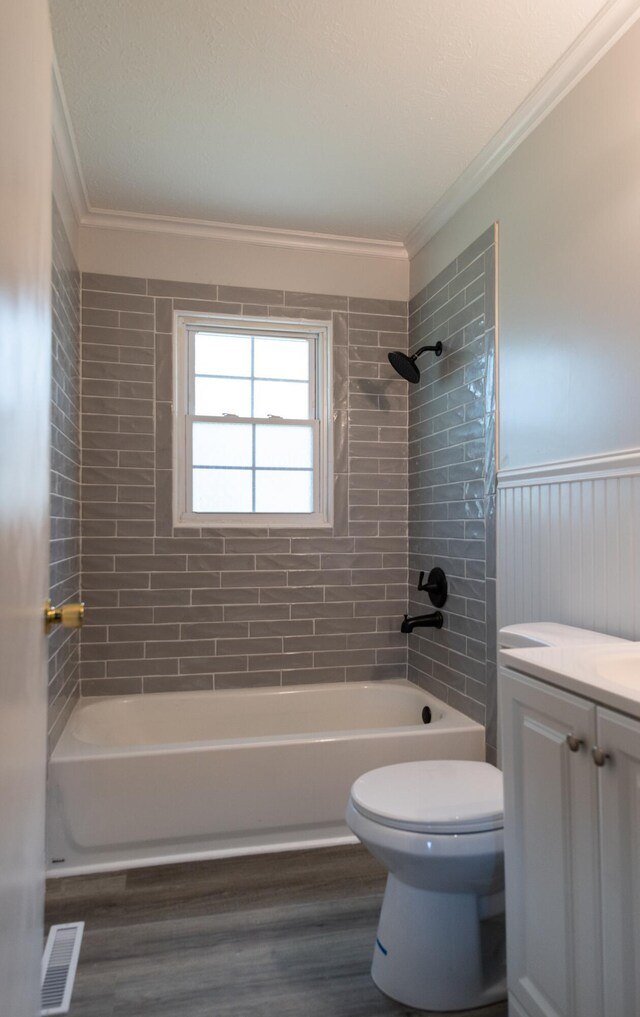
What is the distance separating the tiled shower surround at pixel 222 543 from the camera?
2.94 meters

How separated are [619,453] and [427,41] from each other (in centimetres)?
136

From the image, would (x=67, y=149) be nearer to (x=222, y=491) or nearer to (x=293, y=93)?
(x=293, y=93)

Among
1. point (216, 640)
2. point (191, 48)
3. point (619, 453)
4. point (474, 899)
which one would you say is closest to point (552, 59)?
point (191, 48)

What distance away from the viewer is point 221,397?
3.16 m

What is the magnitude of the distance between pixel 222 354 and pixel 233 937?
247 cm

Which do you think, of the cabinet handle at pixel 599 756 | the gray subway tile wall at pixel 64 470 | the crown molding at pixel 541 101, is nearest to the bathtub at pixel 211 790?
the gray subway tile wall at pixel 64 470

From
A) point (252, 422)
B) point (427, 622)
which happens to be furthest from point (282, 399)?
point (427, 622)

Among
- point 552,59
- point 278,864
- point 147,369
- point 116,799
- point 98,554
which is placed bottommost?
point 278,864

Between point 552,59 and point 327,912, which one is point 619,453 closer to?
point 552,59

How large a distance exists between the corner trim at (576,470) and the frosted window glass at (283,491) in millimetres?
1174

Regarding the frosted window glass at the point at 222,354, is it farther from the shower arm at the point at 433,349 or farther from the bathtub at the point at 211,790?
the bathtub at the point at 211,790

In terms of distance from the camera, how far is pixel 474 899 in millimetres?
1570

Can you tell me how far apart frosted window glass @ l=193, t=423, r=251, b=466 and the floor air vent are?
1.96m

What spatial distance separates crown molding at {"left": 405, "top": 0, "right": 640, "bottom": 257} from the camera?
171cm
